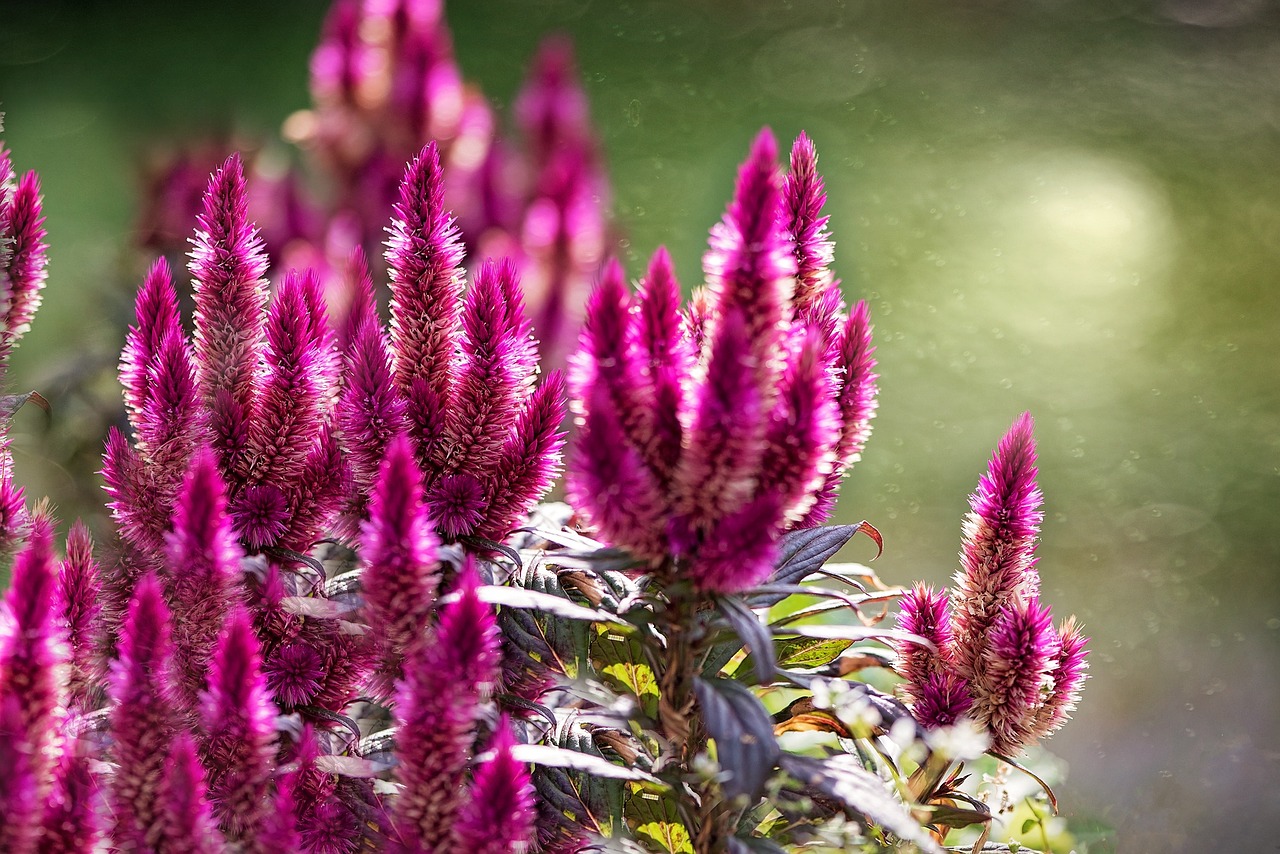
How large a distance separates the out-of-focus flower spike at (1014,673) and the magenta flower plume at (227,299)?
524 mm

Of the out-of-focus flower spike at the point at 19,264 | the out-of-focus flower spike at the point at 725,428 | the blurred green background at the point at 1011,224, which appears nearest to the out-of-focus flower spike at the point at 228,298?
the out-of-focus flower spike at the point at 19,264

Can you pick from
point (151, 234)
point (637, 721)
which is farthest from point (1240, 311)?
point (637, 721)

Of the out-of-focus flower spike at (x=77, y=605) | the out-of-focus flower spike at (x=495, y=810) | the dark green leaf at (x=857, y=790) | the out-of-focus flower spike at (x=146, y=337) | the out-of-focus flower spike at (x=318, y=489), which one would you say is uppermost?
the out-of-focus flower spike at (x=146, y=337)

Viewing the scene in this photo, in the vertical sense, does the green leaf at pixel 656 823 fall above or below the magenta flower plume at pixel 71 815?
below

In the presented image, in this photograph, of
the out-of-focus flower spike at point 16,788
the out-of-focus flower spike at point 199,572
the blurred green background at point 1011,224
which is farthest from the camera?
the blurred green background at point 1011,224

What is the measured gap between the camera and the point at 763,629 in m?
0.70

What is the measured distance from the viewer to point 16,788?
1.93 feet

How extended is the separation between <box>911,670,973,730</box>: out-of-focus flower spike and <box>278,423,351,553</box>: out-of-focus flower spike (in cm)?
42

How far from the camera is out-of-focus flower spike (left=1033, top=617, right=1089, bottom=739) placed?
0.82 meters

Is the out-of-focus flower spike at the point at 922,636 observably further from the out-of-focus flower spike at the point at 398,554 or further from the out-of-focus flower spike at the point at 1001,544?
the out-of-focus flower spike at the point at 398,554

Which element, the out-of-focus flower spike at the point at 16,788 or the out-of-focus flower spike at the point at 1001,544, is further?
the out-of-focus flower spike at the point at 1001,544

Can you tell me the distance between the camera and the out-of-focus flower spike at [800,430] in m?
0.67

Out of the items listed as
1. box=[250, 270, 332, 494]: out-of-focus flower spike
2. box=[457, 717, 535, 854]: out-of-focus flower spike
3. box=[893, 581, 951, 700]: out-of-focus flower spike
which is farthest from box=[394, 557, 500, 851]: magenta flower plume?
box=[893, 581, 951, 700]: out-of-focus flower spike

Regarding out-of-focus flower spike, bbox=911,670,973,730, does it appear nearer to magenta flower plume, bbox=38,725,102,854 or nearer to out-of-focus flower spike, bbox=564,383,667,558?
out-of-focus flower spike, bbox=564,383,667,558
